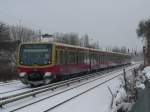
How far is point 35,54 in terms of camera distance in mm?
24969

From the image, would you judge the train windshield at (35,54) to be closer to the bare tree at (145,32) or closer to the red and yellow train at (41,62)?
the red and yellow train at (41,62)

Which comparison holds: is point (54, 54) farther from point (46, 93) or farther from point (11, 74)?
point (11, 74)

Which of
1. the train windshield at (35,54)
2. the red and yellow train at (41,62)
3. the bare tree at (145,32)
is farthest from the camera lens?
the bare tree at (145,32)

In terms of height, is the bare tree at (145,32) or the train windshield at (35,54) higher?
the bare tree at (145,32)

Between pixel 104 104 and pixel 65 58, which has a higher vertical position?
pixel 65 58

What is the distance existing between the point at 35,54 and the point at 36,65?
78cm

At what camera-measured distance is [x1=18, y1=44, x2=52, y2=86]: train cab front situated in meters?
24.5

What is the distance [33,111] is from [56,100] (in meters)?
3.73

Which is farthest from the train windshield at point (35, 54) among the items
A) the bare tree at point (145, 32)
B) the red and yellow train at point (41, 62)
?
the bare tree at point (145, 32)

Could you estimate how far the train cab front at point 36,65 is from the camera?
24.5 meters

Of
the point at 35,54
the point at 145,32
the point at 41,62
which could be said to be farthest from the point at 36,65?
the point at 145,32

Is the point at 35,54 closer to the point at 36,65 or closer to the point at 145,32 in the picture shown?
the point at 36,65

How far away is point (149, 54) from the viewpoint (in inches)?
2808

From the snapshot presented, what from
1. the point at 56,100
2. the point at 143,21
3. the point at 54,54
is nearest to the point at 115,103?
the point at 56,100
